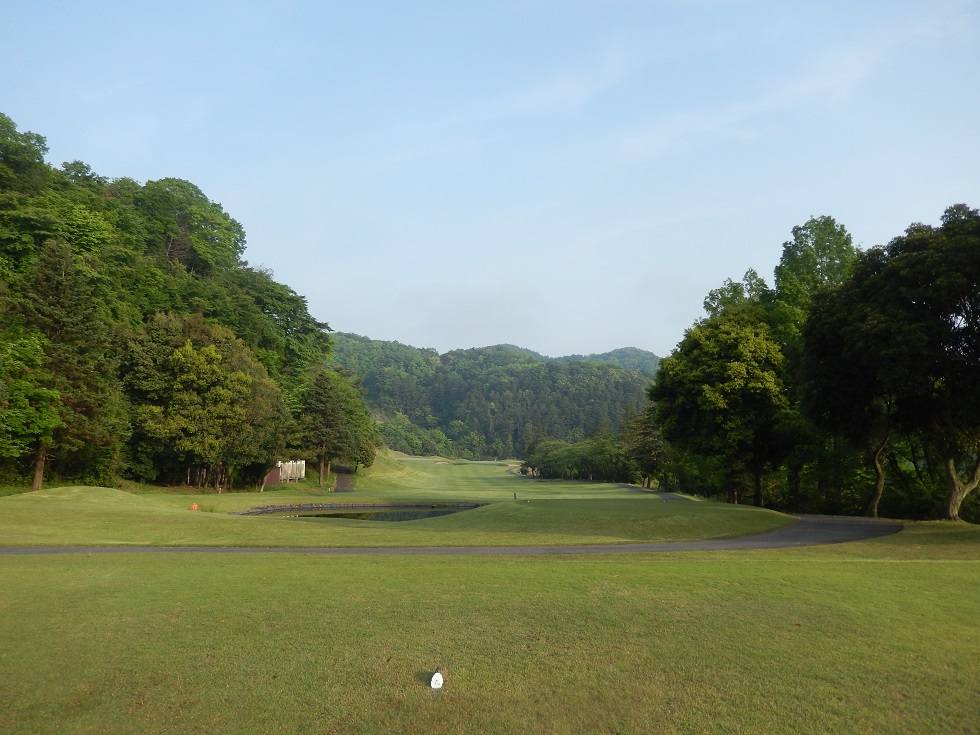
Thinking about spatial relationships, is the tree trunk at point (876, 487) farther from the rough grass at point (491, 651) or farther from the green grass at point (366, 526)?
the rough grass at point (491, 651)

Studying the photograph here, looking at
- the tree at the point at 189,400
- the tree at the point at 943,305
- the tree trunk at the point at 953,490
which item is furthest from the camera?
the tree at the point at 189,400

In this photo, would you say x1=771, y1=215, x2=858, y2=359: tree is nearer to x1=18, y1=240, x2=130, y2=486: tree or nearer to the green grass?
the green grass

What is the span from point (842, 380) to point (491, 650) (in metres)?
23.7

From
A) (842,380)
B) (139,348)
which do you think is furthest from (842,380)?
(139,348)

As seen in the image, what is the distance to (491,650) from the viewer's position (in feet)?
26.0

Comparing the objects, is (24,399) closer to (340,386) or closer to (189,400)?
(189,400)

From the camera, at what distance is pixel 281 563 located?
14.8 meters

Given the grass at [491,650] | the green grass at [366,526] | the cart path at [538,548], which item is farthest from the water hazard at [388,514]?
the grass at [491,650]

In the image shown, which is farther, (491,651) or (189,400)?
(189,400)

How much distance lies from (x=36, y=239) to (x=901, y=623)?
5423 centimetres

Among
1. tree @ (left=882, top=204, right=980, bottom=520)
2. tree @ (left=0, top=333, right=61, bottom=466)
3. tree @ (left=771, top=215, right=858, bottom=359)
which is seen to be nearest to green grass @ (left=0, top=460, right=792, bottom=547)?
tree @ (left=0, top=333, right=61, bottom=466)

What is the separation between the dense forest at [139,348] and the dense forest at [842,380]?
1260 inches

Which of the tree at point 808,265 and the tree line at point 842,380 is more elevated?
the tree at point 808,265

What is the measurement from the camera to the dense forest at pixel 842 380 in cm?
2353
